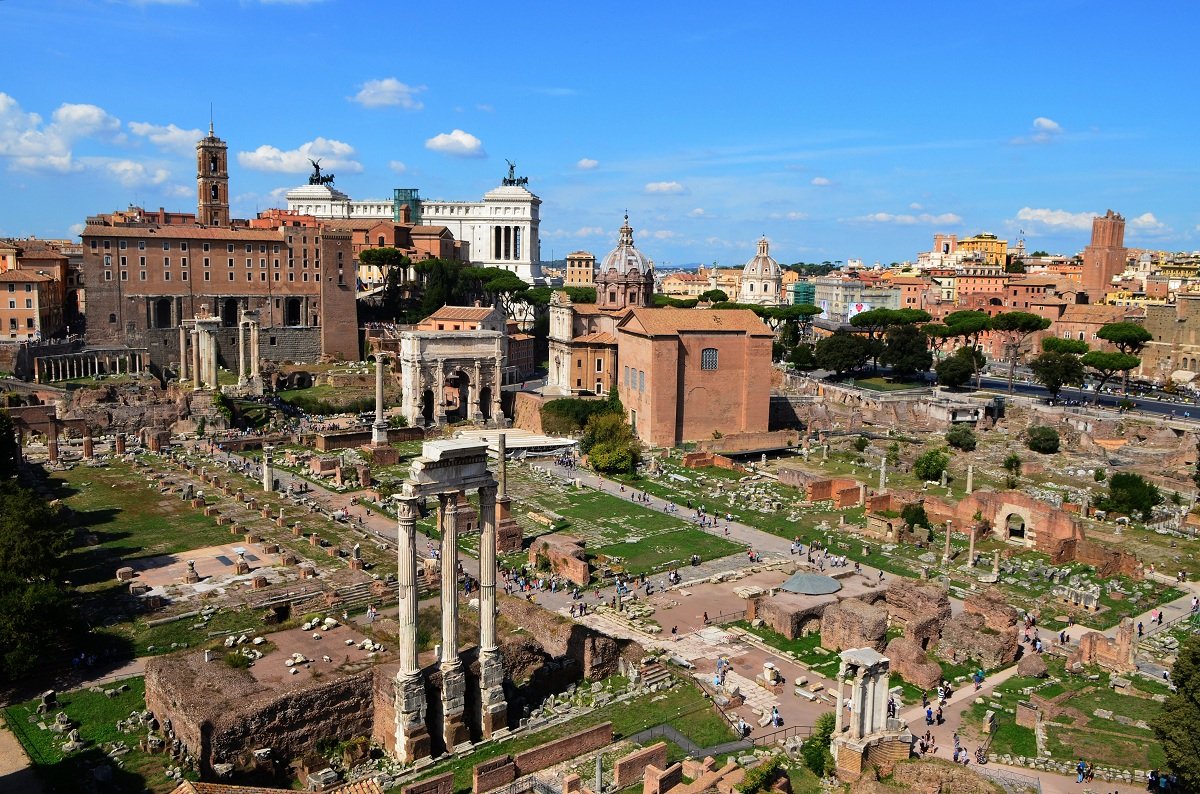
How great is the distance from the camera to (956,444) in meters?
53.1

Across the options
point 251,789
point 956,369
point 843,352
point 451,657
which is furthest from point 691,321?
point 251,789

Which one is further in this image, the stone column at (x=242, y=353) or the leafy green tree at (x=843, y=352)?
the leafy green tree at (x=843, y=352)

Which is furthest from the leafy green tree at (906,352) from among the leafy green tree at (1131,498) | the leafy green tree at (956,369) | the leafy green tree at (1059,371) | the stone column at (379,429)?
the stone column at (379,429)

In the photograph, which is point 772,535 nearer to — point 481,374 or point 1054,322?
point 481,374

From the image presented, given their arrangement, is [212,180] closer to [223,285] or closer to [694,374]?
[223,285]

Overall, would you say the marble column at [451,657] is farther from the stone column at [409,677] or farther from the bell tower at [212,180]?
the bell tower at [212,180]

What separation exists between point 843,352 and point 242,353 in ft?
140

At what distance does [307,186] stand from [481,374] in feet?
210

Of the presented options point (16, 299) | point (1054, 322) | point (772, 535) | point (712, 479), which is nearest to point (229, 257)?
point (16, 299)

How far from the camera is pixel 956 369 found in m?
64.7

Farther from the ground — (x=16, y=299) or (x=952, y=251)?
(x=952, y=251)

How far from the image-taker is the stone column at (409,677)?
1869 cm

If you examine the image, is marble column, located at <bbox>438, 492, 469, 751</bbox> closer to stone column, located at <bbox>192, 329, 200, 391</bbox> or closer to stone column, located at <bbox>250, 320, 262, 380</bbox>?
stone column, located at <bbox>192, 329, 200, 391</bbox>

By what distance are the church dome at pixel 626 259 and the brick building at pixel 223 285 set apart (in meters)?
19.6
